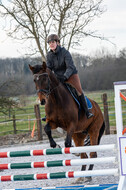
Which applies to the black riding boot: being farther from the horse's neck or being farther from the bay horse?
the horse's neck

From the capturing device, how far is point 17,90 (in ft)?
54.3

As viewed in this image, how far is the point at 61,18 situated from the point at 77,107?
9.71 m

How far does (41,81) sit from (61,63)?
2.82 ft

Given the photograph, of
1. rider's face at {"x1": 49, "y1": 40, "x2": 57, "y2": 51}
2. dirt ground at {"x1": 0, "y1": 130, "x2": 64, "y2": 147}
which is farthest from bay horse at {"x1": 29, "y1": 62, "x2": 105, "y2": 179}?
dirt ground at {"x1": 0, "y1": 130, "x2": 64, "y2": 147}

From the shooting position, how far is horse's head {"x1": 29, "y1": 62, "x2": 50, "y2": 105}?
192 inches

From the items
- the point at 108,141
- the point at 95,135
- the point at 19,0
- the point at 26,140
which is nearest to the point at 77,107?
the point at 95,135

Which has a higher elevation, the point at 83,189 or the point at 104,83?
the point at 104,83

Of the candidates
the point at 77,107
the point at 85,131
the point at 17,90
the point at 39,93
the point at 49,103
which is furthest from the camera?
the point at 17,90

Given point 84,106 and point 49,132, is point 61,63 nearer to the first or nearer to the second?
point 84,106

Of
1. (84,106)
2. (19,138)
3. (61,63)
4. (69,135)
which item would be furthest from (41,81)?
(19,138)

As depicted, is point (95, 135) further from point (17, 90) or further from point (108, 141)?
point (17, 90)

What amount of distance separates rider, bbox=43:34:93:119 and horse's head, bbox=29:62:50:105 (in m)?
0.58

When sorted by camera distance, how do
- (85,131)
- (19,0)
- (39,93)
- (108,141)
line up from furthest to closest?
1. (19,0)
2. (108,141)
3. (85,131)
4. (39,93)

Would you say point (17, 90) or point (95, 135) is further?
point (17, 90)
